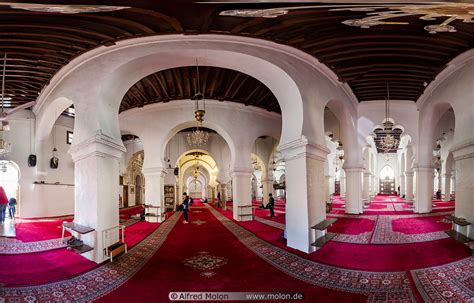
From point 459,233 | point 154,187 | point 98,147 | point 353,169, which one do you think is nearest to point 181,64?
point 98,147

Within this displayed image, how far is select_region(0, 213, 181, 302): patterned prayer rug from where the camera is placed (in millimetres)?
4703

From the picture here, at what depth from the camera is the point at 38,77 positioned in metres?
9.11

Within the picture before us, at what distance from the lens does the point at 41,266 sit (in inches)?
248

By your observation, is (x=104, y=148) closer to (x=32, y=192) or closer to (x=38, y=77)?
(x=38, y=77)

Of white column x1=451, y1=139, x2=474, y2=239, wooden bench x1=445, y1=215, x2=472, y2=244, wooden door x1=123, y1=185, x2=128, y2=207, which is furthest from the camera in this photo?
wooden door x1=123, y1=185, x2=128, y2=207

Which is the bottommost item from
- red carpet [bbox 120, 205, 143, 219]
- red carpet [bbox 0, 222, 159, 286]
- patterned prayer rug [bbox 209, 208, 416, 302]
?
red carpet [bbox 120, 205, 143, 219]

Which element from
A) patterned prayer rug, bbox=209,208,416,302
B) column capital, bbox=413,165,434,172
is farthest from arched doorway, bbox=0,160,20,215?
column capital, bbox=413,165,434,172

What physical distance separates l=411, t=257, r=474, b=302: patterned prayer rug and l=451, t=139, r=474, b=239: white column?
2915 millimetres

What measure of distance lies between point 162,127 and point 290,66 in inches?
312

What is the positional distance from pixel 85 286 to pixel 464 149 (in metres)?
10.4

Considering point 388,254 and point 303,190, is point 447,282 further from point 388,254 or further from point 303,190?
point 303,190

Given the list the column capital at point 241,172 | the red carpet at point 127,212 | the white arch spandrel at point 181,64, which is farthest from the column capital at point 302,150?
the red carpet at point 127,212

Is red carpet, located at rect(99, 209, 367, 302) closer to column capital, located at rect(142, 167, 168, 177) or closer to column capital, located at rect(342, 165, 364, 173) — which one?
column capital, located at rect(142, 167, 168, 177)

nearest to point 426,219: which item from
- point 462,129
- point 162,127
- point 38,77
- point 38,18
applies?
point 462,129
